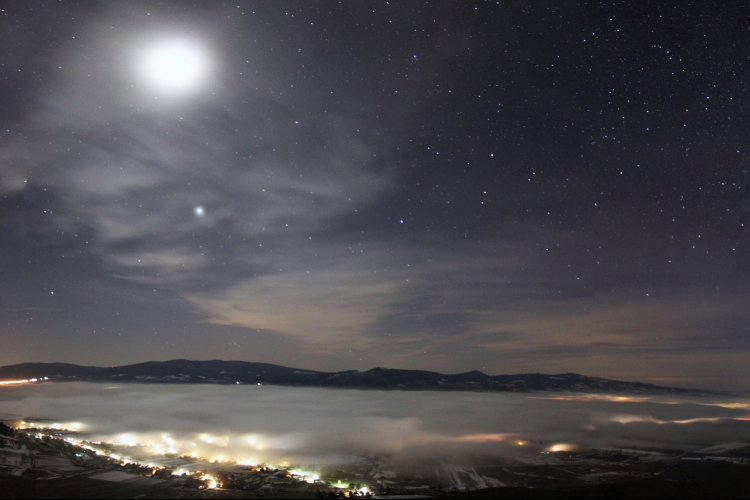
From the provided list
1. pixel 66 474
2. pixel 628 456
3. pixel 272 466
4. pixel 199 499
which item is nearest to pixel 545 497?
pixel 199 499

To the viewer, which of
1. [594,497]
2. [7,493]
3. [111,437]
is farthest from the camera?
[111,437]

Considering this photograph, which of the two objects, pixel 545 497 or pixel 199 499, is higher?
pixel 545 497

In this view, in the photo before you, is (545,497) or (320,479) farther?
(320,479)

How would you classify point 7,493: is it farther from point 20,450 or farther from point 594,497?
point 594,497

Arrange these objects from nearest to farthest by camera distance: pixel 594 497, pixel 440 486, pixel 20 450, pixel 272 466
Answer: pixel 594 497, pixel 440 486, pixel 20 450, pixel 272 466

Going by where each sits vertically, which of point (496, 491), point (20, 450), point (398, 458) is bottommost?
point (398, 458)

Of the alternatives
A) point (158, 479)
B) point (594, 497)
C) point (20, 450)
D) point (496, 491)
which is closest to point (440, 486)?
point (496, 491)
